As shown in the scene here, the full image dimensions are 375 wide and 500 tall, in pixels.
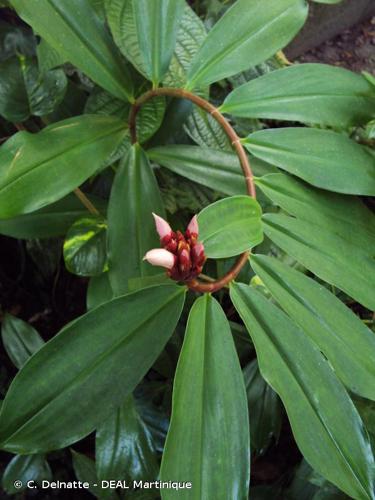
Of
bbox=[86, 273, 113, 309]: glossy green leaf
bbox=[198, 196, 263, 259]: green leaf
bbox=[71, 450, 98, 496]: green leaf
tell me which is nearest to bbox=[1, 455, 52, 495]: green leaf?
bbox=[71, 450, 98, 496]: green leaf

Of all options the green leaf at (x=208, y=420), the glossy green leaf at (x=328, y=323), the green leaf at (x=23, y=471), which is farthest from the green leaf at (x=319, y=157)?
the green leaf at (x=23, y=471)

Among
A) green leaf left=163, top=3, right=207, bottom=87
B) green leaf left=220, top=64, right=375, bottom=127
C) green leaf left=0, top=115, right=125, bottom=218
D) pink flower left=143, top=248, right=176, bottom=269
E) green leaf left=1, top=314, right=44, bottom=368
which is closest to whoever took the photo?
pink flower left=143, top=248, right=176, bottom=269

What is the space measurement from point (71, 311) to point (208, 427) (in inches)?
29.9

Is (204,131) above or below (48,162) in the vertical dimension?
below

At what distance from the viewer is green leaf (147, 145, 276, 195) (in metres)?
0.70

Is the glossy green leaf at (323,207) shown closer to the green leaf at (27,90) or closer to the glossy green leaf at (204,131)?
the glossy green leaf at (204,131)

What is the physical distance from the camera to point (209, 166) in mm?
713

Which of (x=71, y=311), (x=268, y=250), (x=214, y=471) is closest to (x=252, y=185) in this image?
(x=268, y=250)

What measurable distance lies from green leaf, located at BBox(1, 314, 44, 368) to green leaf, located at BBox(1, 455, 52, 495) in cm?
18

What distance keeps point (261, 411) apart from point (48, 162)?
1.96 ft

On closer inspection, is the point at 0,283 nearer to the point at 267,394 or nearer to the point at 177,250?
the point at 267,394

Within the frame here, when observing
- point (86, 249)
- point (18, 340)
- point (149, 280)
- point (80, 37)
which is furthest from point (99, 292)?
point (80, 37)

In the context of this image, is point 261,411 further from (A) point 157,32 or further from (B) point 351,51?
(B) point 351,51

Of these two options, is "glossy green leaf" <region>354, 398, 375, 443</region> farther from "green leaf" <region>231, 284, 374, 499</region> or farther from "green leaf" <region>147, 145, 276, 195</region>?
"green leaf" <region>147, 145, 276, 195</region>
